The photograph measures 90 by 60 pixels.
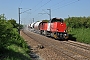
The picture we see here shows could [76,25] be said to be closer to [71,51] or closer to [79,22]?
[79,22]

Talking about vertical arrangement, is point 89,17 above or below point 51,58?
above

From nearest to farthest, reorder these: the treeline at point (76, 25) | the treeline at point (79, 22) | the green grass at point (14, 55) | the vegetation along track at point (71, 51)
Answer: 1. the green grass at point (14, 55)
2. the vegetation along track at point (71, 51)
3. the treeline at point (76, 25)
4. the treeline at point (79, 22)

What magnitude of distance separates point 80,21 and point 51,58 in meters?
31.6

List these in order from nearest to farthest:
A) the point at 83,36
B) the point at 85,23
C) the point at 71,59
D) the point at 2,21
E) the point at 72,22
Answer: the point at 2,21 < the point at 71,59 < the point at 83,36 < the point at 85,23 < the point at 72,22

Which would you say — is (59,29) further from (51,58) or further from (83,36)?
(51,58)

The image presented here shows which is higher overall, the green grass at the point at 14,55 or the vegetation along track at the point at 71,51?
the green grass at the point at 14,55

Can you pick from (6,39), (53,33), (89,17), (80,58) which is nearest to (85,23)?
(89,17)

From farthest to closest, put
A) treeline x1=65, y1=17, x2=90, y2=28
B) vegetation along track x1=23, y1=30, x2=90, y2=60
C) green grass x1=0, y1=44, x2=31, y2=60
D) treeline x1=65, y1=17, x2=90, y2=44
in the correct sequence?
1. treeline x1=65, y1=17, x2=90, y2=28
2. treeline x1=65, y1=17, x2=90, y2=44
3. vegetation along track x1=23, y1=30, x2=90, y2=60
4. green grass x1=0, y1=44, x2=31, y2=60

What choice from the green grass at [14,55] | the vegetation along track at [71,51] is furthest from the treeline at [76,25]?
the green grass at [14,55]

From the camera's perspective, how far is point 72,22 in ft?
163

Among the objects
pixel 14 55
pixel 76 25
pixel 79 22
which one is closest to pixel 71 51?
→ pixel 14 55

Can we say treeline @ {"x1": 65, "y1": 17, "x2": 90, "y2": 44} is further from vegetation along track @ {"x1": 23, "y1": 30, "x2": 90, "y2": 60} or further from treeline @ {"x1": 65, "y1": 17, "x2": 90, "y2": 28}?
vegetation along track @ {"x1": 23, "y1": 30, "x2": 90, "y2": 60}

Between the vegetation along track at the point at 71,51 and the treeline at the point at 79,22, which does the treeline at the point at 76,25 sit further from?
the vegetation along track at the point at 71,51

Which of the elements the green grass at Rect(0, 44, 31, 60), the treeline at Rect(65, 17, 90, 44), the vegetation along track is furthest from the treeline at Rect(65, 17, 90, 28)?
the green grass at Rect(0, 44, 31, 60)
